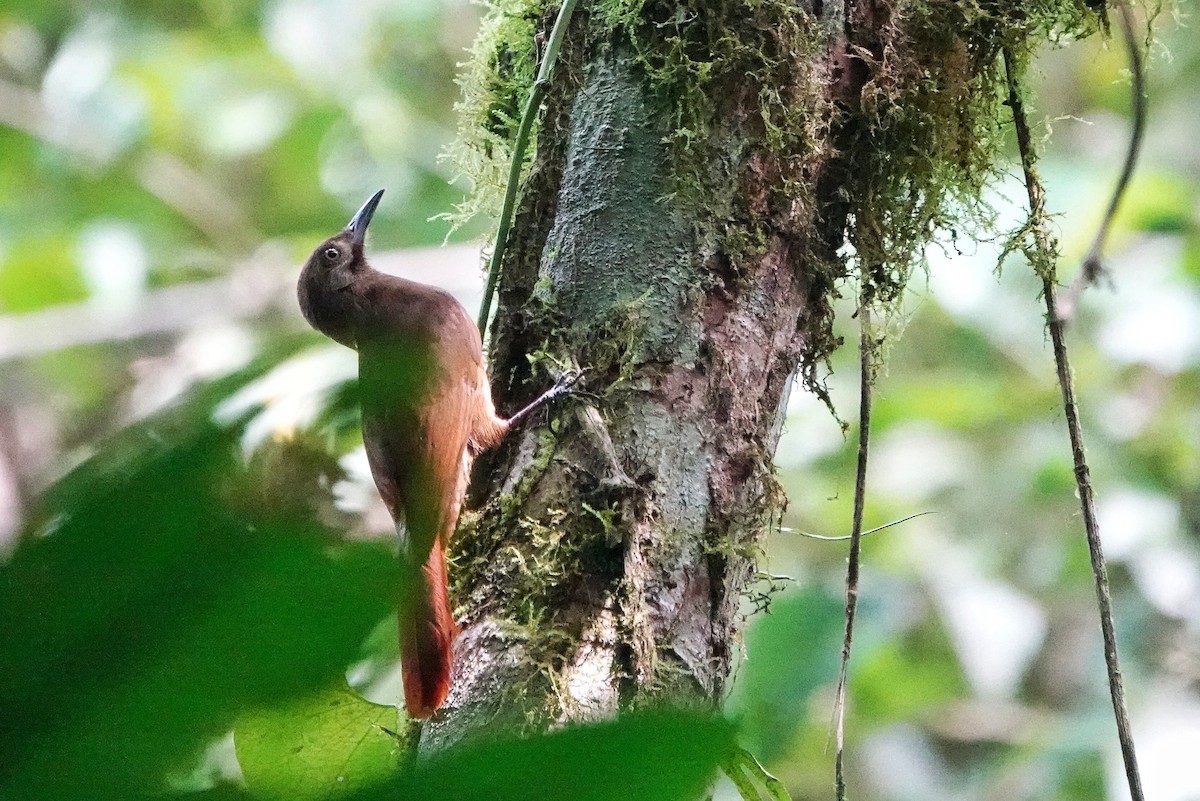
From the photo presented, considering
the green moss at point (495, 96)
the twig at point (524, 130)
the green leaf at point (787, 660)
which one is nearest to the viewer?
the twig at point (524, 130)

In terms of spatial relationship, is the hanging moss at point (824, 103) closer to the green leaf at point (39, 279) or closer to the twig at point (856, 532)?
the twig at point (856, 532)

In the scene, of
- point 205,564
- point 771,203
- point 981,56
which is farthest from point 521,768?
point 981,56

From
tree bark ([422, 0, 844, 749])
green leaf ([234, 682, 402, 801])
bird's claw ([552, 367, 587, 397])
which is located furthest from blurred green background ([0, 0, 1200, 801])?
green leaf ([234, 682, 402, 801])

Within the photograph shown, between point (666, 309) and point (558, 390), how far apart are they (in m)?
0.22

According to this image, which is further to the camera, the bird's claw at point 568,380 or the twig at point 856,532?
the twig at point 856,532

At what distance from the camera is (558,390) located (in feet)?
6.18

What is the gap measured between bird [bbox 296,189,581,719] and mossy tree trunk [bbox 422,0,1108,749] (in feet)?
0.22

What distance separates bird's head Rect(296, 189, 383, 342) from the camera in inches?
127

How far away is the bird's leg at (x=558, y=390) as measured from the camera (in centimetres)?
186

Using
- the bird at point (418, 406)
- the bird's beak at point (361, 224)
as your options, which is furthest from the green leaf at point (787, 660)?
the bird's beak at point (361, 224)

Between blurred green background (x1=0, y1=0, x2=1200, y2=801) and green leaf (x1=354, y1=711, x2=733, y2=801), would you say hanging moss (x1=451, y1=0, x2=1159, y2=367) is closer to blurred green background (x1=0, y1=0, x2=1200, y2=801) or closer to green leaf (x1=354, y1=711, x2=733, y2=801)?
blurred green background (x1=0, y1=0, x2=1200, y2=801)

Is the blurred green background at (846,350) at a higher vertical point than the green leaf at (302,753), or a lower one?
higher

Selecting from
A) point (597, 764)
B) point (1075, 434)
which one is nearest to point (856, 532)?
point (1075, 434)

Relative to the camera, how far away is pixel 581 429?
5.92 feet
